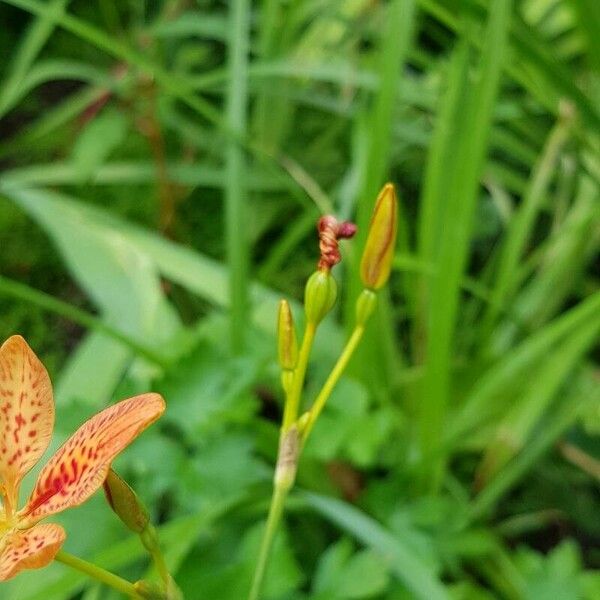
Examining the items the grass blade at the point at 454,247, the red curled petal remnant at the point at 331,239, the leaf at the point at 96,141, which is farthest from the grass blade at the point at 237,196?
the red curled petal remnant at the point at 331,239

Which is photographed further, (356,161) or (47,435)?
(356,161)

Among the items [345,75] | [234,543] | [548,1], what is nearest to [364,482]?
[234,543]

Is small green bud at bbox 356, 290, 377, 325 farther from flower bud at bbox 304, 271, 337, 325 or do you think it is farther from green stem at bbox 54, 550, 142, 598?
green stem at bbox 54, 550, 142, 598

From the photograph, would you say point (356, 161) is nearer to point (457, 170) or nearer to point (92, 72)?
point (457, 170)

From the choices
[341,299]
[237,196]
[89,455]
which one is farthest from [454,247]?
[89,455]

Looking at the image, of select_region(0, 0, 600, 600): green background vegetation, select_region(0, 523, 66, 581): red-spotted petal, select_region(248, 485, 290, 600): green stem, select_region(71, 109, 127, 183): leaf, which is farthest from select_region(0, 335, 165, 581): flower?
select_region(71, 109, 127, 183): leaf
